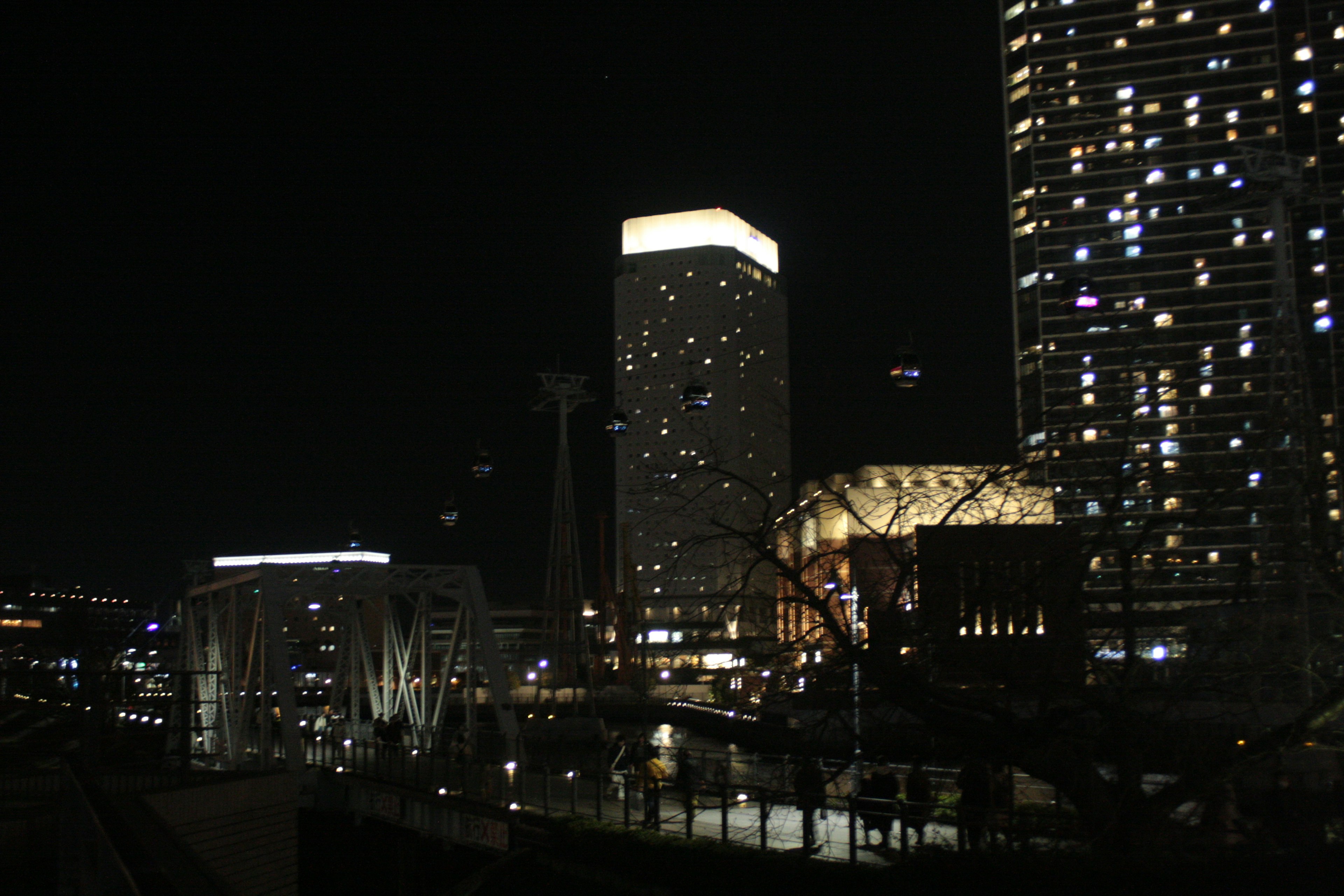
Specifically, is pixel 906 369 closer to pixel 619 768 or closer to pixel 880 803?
pixel 880 803

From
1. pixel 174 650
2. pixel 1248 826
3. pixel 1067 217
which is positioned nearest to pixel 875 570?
pixel 1248 826

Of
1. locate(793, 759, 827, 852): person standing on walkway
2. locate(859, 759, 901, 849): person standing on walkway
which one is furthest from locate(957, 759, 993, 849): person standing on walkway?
locate(793, 759, 827, 852): person standing on walkway

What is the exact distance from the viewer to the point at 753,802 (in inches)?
569

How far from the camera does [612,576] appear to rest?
15888cm

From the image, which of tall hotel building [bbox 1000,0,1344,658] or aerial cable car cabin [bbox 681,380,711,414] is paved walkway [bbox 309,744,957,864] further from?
tall hotel building [bbox 1000,0,1344,658]

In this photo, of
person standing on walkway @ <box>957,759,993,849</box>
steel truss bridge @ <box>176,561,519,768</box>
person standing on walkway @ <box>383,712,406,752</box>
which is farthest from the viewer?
person standing on walkway @ <box>383,712,406,752</box>

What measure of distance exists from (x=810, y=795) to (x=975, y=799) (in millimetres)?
1852

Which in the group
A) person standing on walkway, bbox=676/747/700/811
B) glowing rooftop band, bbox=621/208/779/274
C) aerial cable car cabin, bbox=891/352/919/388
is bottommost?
person standing on walkway, bbox=676/747/700/811

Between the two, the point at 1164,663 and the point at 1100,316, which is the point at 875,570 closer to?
the point at 1164,663

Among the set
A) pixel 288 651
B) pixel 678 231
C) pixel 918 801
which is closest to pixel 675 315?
pixel 678 231

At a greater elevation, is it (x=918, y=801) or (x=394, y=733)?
(x=918, y=801)

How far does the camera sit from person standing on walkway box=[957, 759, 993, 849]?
1110 centimetres

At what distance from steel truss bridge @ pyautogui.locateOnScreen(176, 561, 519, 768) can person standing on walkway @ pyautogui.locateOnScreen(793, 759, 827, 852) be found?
12672 millimetres

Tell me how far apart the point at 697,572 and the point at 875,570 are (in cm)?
241
